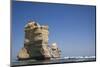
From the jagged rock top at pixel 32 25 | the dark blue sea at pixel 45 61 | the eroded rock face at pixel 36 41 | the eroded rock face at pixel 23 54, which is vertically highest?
the jagged rock top at pixel 32 25

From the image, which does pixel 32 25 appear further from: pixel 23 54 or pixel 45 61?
pixel 45 61

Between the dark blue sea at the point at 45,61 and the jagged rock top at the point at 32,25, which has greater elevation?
the jagged rock top at the point at 32,25

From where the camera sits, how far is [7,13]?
261 cm

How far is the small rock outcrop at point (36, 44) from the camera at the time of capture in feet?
8.85

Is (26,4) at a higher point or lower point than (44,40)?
higher

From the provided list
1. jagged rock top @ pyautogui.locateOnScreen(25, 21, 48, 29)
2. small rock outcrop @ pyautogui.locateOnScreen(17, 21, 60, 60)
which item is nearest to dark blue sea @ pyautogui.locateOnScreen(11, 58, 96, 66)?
small rock outcrop @ pyautogui.locateOnScreen(17, 21, 60, 60)

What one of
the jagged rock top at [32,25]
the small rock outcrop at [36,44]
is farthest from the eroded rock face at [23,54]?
the jagged rock top at [32,25]

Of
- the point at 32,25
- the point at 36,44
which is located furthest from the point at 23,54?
the point at 32,25

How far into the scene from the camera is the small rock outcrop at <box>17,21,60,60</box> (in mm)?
2697

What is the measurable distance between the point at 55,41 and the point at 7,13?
681 millimetres

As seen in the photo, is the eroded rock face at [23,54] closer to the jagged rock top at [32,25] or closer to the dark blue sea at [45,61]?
the dark blue sea at [45,61]

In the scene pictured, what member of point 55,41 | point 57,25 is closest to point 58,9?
point 57,25

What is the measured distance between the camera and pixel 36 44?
2.75 metres

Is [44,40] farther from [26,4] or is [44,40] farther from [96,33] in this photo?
[96,33]
